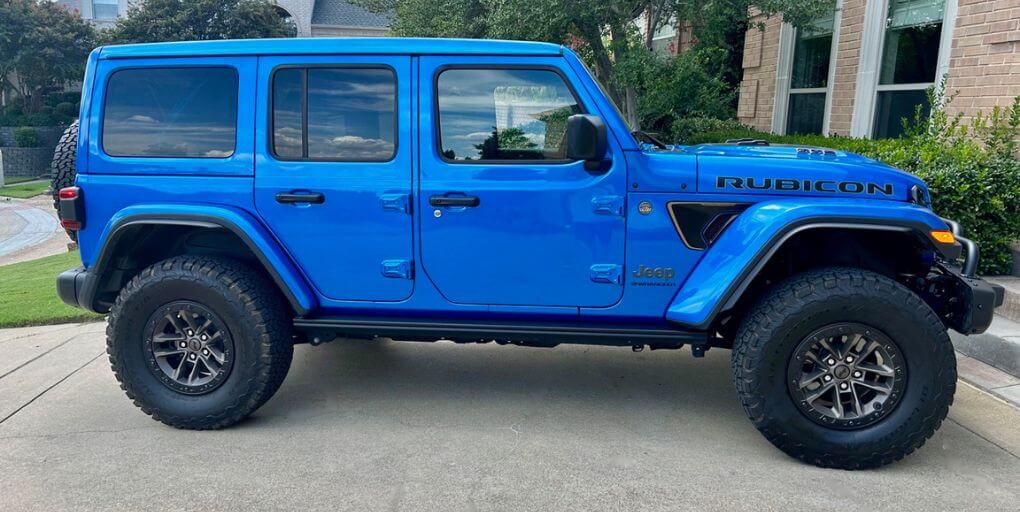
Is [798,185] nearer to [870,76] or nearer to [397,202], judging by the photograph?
[397,202]

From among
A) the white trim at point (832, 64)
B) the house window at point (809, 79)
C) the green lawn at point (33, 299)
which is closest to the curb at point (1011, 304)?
the white trim at point (832, 64)

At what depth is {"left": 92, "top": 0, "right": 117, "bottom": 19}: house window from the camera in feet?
118

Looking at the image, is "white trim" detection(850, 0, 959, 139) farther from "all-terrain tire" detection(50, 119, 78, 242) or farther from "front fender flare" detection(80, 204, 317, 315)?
"all-terrain tire" detection(50, 119, 78, 242)

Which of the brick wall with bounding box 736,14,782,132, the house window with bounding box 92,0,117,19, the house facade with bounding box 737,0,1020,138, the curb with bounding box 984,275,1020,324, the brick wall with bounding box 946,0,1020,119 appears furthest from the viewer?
the house window with bounding box 92,0,117,19

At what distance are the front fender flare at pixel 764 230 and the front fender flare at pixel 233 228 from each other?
203 centimetres

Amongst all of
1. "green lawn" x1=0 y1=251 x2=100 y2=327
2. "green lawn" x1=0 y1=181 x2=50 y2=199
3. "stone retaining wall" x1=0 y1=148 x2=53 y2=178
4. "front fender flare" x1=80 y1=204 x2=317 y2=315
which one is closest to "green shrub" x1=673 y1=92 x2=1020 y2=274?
"front fender flare" x1=80 y1=204 x2=317 y2=315

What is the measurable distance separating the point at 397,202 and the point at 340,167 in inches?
14.2

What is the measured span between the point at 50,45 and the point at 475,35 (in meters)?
27.8

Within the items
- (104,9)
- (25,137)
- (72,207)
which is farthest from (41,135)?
(72,207)

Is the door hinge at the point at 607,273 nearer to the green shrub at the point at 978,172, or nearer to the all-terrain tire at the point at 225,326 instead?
the all-terrain tire at the point at 225,326

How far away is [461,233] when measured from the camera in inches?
141

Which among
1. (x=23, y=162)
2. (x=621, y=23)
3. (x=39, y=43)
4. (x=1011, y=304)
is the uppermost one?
(x=39, y=43)

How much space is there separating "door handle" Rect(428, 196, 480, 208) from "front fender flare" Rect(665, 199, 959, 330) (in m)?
1.18

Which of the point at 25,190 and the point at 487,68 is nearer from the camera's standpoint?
the point at 487,68
